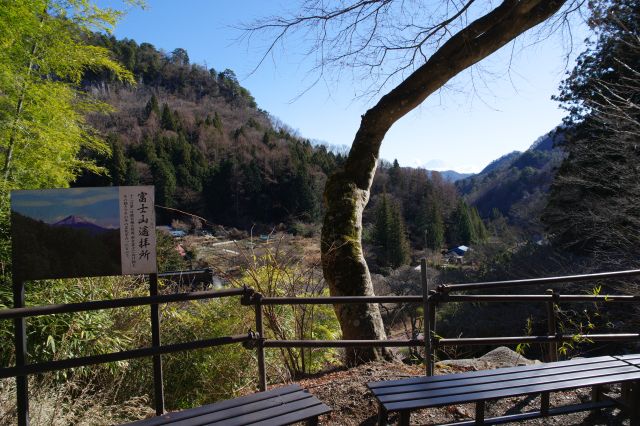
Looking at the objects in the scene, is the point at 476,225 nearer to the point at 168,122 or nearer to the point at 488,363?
the point at 168,122

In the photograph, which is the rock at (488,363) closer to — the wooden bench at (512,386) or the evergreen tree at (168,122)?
the wooden bench at (512,386)

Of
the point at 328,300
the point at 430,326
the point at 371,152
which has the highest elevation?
the point at 371,152

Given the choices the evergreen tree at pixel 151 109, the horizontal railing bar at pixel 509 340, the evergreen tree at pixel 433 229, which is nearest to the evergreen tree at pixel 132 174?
the evergreen tree at pixel 433 229

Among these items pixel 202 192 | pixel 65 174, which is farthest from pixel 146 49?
pixel 65 174

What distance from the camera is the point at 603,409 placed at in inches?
120

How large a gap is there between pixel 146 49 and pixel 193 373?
107 meters

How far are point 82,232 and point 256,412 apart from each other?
148cm

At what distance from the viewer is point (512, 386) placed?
8.41ft

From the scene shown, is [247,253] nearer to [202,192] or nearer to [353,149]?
[353,149]

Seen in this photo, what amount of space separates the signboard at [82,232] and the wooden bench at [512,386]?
1654 millimetres

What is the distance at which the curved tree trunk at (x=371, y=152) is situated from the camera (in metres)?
4.35

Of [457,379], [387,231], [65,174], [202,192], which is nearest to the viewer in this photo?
[457,379]

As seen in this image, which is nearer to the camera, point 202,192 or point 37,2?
point 37,2

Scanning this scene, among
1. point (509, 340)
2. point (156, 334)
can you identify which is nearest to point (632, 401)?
point (509, 340)
